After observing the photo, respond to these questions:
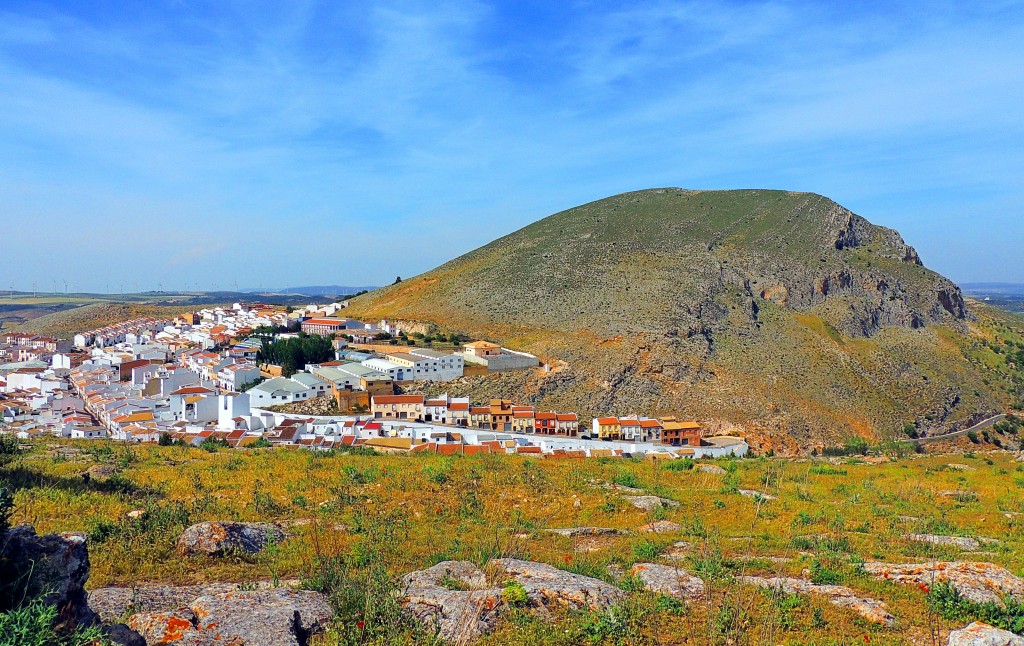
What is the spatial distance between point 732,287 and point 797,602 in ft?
217

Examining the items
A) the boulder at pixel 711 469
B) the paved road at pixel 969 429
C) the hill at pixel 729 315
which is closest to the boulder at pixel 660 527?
the boulder at pixel 711 469

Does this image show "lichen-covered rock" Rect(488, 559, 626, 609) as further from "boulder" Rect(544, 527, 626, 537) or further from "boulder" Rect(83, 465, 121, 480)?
"boulder" Rect(83, 465, 121, 480)

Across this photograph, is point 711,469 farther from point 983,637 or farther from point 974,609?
point 983,637

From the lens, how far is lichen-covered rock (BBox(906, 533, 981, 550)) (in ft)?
29.3

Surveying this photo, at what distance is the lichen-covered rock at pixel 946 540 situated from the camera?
8.92 metres

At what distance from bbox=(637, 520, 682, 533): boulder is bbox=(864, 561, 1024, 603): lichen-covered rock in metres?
3.02

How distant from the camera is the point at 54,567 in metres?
4.49

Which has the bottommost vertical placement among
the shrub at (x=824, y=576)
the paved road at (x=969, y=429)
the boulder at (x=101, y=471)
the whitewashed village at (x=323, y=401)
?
the paved road at (x=969, y=429)

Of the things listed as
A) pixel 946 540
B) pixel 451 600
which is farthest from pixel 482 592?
pixel 946 540

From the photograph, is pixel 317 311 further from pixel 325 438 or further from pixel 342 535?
pixel 342 535

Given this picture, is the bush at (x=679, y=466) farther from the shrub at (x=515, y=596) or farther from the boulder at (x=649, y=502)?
the shrub at (x=515, y=596)

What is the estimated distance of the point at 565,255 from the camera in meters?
77.0

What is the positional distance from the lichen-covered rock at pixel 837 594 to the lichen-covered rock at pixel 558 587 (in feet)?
4.16

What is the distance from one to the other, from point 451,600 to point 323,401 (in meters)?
39.6
